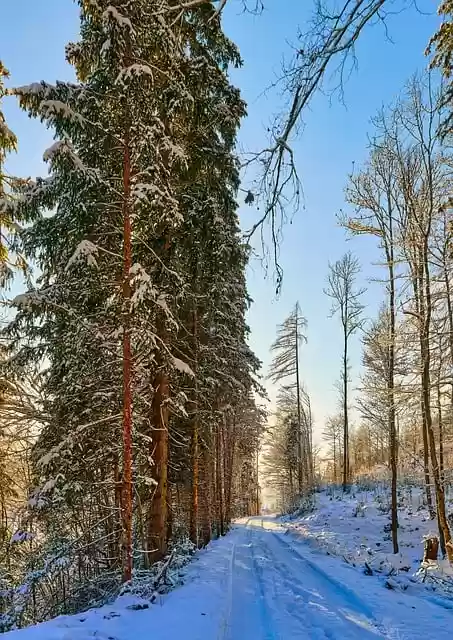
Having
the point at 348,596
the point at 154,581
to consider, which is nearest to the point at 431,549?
the point at 348,596

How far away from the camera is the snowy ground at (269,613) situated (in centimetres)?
442

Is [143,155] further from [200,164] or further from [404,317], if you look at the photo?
[404,317]

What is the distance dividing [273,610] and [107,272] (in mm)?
5637

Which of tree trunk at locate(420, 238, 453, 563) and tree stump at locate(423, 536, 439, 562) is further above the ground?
tree trunk at locate(420, 238, 453, 563)

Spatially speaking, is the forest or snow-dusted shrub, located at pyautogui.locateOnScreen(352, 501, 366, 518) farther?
snow-dusted shrub, located at pyautogui.locateOnScreen(352, 501, 366, 518)

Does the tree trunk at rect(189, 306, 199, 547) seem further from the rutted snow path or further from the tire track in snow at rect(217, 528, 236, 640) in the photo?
the tire track in snow at rect(217, 528, 236, 640)

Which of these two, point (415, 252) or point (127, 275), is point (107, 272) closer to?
point (127, 275)

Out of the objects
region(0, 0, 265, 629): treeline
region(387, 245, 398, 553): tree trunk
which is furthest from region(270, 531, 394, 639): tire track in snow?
region(387, 245, 398, 553): tree trunk

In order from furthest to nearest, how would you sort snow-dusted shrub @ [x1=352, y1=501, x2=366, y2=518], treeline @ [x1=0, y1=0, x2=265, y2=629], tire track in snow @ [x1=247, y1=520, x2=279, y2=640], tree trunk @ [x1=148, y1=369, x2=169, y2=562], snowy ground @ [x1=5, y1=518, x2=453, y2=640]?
snow-dusted shrub @ [x1=352, y1=501, x2=366, y2=518] < tree trunk @ [x1=148, y1=369, x2=169, y2=562] < treeline @ [x1=0, y1=0, x2=265, y2=629] < tire track in snow @ [x1=247, y1=520, x2=279, y2=640] < snowy ground @ [x1=5, y1=518, x2=453, y2=640]

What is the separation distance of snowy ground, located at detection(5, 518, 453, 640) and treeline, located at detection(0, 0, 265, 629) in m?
1.24

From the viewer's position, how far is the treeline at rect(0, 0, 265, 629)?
6926 mm

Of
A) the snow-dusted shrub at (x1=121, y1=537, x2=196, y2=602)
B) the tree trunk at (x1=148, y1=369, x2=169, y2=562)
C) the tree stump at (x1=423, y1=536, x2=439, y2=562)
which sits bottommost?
the tree stump at (x1=423, y1=536, x2=439, y2=562)

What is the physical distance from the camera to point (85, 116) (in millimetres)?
7613

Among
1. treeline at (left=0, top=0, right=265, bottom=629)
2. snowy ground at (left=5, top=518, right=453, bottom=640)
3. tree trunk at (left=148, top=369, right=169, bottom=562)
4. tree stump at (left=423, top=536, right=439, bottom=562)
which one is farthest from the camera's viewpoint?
tree stump at (left=423, top=536, right=439, bottom=562)
